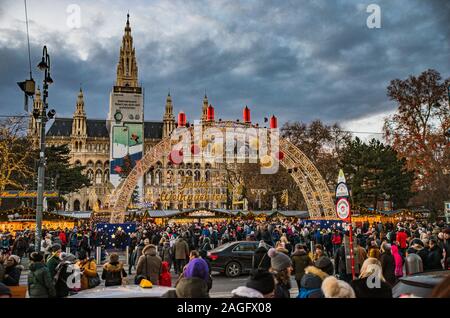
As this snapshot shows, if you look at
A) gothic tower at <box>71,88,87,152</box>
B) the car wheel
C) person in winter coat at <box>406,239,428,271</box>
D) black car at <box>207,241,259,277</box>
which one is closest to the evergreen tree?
black car at <box>207,241,259,277</box>

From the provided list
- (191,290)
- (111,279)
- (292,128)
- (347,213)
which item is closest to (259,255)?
(347,213)

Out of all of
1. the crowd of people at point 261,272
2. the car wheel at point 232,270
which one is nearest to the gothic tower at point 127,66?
the car wheel at point 232,270

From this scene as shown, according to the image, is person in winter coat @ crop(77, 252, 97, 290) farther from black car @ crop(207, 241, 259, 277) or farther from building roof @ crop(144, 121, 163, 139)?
building roof @ crop(144, 121, 163, 139)

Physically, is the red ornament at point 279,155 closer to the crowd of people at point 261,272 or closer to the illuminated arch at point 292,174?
the illuminated arch at point 292,174

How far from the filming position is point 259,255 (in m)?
9.50

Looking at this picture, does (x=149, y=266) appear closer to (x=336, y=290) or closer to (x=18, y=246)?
(x=336, y=290)

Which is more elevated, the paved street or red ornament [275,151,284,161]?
red ornament [275,151,284,161]

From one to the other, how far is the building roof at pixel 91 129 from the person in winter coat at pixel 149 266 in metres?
114

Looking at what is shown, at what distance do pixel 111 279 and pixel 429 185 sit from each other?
4120 cm

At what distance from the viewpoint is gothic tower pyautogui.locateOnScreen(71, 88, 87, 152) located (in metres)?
113

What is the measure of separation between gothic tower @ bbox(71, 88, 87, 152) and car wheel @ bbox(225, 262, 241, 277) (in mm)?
106761

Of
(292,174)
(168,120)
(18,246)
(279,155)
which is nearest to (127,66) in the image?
(168,120)

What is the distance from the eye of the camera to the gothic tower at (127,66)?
114 meters

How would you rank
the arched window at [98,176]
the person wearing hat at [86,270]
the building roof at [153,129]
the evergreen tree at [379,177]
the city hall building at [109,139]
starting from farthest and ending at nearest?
the building roof at [153,129] → the arched window at [98,176] → the city hall building at [109,139] → the evergreen tree at [379,177] → the person wearing hat at [86,270]
